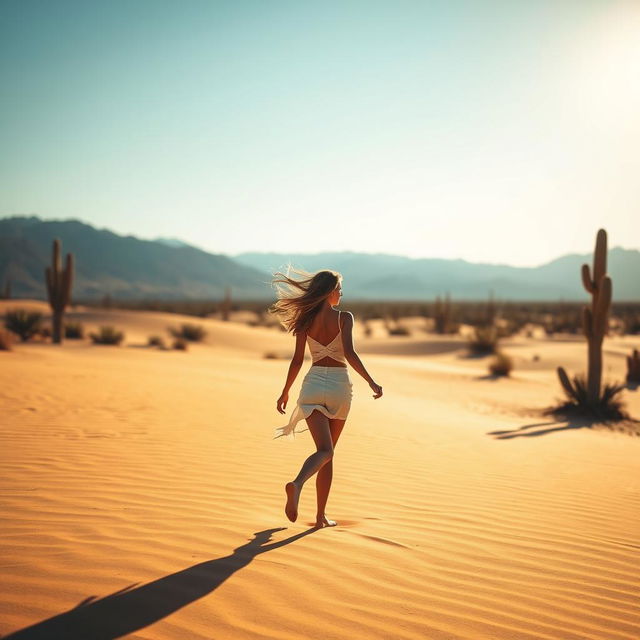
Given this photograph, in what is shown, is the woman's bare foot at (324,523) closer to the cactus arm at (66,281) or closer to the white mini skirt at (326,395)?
the white mini skirt at (326,395)

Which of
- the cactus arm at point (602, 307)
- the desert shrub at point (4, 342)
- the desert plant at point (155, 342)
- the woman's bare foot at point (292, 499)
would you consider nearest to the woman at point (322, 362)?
the woman's bare foot at point (292, 499)

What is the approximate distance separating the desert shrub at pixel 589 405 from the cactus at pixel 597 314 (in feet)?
0.35

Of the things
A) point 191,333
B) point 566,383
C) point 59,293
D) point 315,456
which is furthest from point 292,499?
point 191,333

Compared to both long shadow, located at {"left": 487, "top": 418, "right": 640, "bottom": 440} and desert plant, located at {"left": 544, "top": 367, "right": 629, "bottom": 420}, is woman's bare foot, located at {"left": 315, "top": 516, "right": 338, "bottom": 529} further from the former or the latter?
desert plant, located at {"left": 544, "top": 367, "right": 629, "bottom": 420}

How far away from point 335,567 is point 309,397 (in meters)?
1.10

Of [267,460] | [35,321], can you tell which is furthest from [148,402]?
[35,321]

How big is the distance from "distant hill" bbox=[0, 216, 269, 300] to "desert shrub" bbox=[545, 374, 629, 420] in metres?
93.4

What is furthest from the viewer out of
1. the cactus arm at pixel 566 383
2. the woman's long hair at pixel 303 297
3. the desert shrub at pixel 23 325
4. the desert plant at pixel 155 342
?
the desert plant at pixel 155 342

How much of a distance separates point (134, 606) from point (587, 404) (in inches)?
429

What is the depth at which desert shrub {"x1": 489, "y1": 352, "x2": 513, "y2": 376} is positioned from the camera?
17094mm

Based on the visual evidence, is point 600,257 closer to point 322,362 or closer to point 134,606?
point 322,362

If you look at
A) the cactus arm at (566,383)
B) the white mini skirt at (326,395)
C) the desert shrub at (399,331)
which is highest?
the white mini skirt at (326,395)

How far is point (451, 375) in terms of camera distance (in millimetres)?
17516

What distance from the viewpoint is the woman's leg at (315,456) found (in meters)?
3.55
